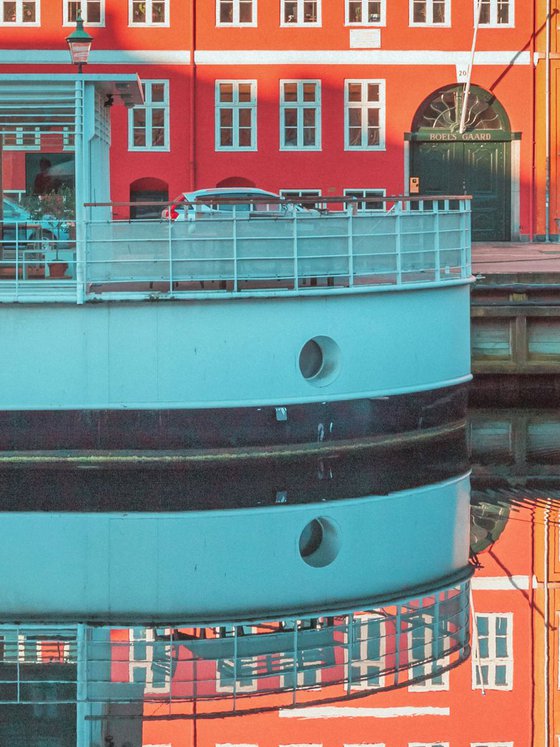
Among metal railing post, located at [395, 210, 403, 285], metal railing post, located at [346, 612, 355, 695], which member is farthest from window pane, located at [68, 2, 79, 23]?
metal railing post, located at [346, 612, 355, 695]

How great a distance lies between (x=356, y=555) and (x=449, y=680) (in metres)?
3.68

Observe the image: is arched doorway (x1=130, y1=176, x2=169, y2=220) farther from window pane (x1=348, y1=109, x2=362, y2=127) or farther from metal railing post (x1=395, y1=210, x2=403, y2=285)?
metal railing post (x1=395, y1=210, x2=403, y2=285)

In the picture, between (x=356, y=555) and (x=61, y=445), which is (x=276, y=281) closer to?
(x=61, y=445)

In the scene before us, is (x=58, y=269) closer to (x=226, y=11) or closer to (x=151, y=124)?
(x=151, y=124)

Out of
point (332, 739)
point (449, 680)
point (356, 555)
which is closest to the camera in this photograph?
point (332, 739)

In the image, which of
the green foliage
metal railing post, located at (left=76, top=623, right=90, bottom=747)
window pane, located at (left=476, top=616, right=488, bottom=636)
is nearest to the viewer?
metal railing post, located at (left=76, top=623, right=90, bottom=747)

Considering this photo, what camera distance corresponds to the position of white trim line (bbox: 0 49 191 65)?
3656cm

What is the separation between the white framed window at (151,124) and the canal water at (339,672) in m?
21.8

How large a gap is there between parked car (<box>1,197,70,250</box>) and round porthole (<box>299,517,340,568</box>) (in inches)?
189

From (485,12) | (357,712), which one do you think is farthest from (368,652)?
(485,12)

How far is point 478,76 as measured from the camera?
3781 cm

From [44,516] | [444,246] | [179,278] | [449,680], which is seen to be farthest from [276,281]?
[449,680]

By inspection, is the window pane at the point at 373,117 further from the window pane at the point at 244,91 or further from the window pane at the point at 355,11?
the window pane at the point at 244,91

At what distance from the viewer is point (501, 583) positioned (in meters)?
13.7
